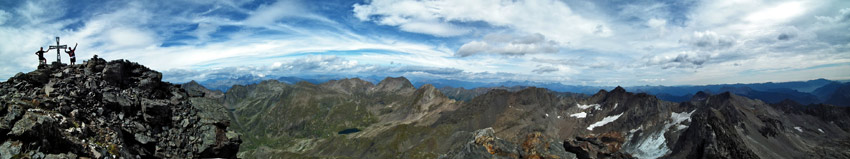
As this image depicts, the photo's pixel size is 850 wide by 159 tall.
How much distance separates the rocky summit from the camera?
17.5 m

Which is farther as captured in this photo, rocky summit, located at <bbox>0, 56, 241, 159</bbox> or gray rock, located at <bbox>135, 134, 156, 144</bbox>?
gray rock, located at <bbox>135, 134, 156, 144</bbox>

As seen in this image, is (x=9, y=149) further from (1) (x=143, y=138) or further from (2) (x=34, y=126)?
(1) (x=143, y=138)

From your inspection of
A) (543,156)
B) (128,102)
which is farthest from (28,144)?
(543,156)

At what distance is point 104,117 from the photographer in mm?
22906

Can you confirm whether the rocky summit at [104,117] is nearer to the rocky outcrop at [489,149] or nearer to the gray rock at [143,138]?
the gray rock at [143,138]

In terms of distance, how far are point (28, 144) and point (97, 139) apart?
A: 3.77m

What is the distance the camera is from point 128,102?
25469mm

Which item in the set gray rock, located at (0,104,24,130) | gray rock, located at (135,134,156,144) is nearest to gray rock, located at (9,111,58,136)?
gray rock, located at (0,104,24,130)

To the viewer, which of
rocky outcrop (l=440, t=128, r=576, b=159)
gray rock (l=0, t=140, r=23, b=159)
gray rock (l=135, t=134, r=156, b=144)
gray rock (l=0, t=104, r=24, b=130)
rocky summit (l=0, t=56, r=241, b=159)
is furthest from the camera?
rocky outcrop (l=440, t=128, r=576, b=159)

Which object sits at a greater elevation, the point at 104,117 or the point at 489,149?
the point at 104,117

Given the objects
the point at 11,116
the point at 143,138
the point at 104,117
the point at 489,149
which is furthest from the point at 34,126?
the point at 489,149

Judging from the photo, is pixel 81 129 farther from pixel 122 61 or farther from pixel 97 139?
pixel 122 61

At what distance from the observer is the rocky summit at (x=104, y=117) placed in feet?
57.6

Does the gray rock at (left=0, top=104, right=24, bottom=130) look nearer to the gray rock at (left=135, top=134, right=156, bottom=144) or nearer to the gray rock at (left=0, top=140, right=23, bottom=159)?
the gray rock at (left=0, top=140, right=23, bottom=159)
